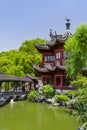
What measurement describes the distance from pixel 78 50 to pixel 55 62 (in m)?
9.02

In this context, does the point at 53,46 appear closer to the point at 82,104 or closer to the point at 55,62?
the point at 55,62

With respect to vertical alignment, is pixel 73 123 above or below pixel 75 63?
below

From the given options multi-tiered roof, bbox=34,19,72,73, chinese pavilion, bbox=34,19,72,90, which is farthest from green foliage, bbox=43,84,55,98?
multi-tiered roof, bbox=34,19,72,73

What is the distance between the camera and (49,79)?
28.9 m

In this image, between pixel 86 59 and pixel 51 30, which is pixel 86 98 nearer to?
pixel 86 59

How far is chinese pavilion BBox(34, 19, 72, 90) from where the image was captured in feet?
83.7

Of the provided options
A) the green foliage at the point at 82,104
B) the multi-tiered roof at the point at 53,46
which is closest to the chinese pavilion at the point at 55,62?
the multi-tiered roof at the point at 53,46

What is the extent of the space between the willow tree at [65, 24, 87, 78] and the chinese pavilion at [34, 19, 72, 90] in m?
4.56

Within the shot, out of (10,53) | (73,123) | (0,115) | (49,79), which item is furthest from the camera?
(10,53)

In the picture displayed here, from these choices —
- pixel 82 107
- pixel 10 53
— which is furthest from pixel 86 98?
pixel 10 53

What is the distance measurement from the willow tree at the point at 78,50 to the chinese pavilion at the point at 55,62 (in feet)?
15.0

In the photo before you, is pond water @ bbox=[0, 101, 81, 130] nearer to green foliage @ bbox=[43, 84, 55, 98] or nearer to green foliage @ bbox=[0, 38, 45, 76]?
green foliage @ bbox=[43, 84, 55, 98]

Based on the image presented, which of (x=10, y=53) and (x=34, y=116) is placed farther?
(x=10, y=53)

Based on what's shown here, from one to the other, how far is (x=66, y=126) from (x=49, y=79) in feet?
52.8
